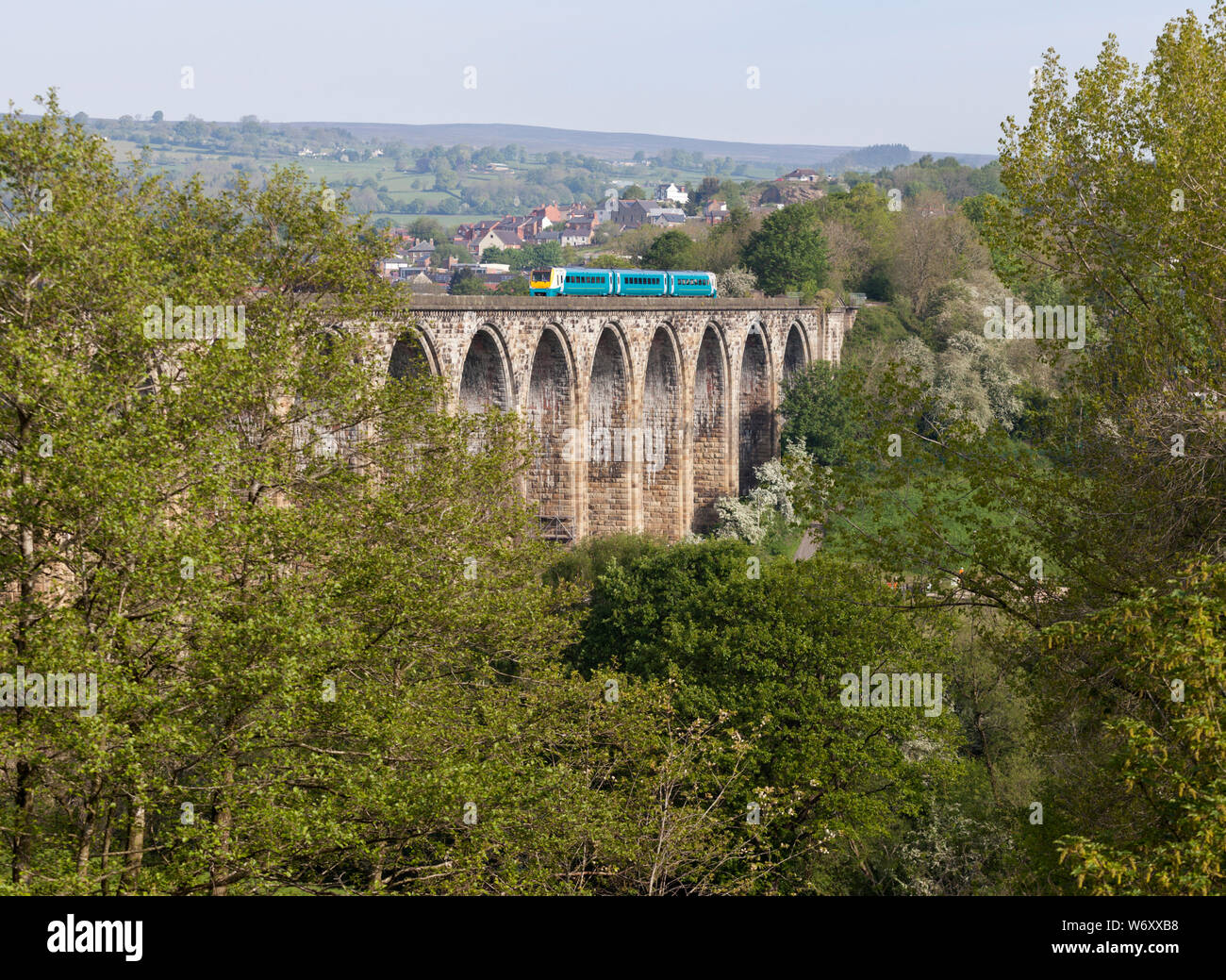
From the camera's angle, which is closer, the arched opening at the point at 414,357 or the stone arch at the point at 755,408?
the arched opening at the point at 414,357

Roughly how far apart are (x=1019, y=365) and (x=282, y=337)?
55.2 m

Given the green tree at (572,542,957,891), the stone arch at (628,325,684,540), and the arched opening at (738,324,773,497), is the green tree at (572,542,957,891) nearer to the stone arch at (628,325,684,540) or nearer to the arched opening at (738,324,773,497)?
the stone arch at (628,325,684,540)

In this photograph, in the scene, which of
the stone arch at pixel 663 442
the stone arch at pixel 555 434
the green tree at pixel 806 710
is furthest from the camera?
the stone arch at pixel 663 442

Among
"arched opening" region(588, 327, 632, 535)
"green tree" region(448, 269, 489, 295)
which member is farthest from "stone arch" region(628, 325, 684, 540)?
"green tree" region(448, 269, 489, 295)

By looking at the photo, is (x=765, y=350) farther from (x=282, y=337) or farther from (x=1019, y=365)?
(x=282, y=337)

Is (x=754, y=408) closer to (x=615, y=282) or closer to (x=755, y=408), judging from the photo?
(x=755, y=408)

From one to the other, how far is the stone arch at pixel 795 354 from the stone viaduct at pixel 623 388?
1.49 m

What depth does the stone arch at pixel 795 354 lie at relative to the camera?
75.4 metres

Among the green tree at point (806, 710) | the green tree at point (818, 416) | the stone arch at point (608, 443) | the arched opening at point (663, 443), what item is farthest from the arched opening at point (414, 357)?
the green tree at point (818, 416)

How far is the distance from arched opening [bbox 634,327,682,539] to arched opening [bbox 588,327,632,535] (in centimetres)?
385

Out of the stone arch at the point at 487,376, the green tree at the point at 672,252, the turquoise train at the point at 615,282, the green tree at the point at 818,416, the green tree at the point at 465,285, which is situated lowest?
the green tree at the point at 818,416

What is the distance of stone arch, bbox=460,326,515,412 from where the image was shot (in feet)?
148

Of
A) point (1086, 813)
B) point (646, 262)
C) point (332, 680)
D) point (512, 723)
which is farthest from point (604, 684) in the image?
point (646, 262)

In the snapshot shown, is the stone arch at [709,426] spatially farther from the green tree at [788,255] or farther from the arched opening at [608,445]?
the green tree at [788,255]
